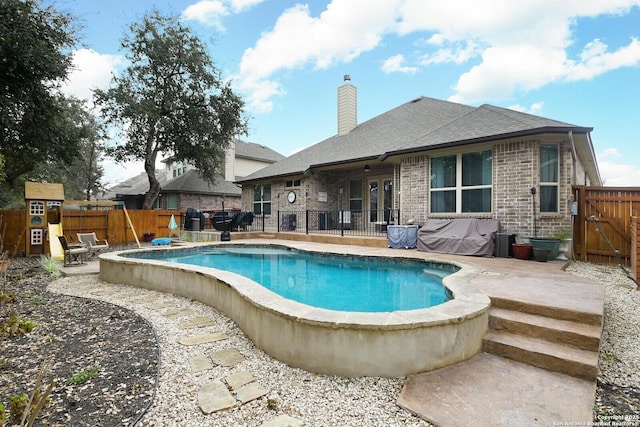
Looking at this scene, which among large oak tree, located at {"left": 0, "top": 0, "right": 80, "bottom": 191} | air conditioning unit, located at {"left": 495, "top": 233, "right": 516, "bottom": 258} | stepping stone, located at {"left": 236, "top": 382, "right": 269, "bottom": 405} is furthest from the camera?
large oak tree, located at {"left": 0, "top": 0, "right": 80, "bottom": 191}

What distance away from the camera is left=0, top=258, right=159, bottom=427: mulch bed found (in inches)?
82.7

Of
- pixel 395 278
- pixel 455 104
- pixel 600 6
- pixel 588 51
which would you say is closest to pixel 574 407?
pixel 395 278

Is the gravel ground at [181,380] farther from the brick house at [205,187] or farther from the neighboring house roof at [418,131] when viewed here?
the brick house at [205,187]

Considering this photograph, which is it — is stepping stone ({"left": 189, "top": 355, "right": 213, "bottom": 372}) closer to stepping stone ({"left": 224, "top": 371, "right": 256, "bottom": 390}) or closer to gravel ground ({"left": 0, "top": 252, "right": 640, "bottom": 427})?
gravel ground ({"left": 0, "top": 252, "right": 640, "bottom": 427})

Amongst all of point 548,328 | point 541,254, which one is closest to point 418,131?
point 541,254

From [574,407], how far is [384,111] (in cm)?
1485

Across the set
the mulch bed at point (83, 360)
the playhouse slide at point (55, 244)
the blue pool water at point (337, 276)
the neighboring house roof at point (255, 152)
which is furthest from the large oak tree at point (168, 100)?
the mulch bed at point (83, 360)

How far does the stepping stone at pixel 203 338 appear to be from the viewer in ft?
10.8

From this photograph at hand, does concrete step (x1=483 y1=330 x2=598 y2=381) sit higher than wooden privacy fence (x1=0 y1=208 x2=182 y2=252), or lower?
lower

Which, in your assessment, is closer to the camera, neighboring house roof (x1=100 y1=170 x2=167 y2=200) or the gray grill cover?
the gray grill cover

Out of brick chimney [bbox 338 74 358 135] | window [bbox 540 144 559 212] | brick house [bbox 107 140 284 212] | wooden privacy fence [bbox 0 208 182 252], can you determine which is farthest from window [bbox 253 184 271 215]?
window [bbox 540 144 559 212]

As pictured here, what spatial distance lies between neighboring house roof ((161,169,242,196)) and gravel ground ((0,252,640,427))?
54.2ft

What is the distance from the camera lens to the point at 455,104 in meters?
13.1

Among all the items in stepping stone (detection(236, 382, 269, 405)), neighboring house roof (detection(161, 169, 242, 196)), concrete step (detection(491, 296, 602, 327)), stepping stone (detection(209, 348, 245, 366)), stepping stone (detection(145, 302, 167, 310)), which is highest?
neighboring house roof (detection(161, 169, 242, 196))
